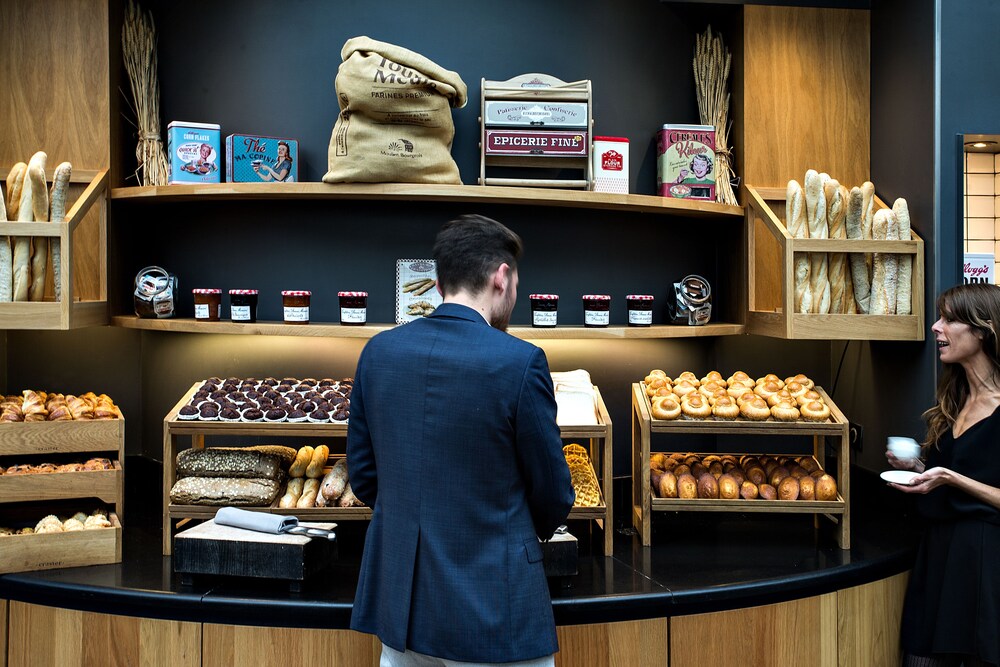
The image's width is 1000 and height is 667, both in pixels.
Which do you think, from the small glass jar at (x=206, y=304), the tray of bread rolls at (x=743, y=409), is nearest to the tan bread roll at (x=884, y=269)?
the tray of bread rolls at (x=743, y=409)

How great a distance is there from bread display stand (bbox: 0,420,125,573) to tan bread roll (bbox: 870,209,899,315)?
95.8 inches

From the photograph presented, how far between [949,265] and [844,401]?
2.65 ft

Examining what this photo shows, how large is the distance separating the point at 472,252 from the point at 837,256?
1634mm

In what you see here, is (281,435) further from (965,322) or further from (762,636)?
(965,322)

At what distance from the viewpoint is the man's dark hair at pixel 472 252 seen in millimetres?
1712

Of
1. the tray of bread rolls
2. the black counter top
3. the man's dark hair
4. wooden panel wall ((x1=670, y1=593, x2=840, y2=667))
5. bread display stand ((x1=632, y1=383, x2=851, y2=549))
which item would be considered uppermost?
the man's dark hair

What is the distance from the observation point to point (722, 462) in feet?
9.25

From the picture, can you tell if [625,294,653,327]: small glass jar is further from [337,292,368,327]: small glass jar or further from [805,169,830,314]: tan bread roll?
[337,292,368,327]: small glass jar

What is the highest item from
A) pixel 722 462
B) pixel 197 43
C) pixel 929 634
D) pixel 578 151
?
pixel 197 43

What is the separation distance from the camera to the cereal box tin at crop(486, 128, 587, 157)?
2869 mm

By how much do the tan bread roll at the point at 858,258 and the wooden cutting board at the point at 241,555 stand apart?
6.37ft

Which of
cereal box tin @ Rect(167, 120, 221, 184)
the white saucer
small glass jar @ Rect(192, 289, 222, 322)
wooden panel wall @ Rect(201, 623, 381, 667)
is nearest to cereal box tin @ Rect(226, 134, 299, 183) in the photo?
cereal box tin @ Rect(167, 120, 221, 184)

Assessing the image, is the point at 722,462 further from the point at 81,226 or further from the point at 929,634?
the point at 81,226

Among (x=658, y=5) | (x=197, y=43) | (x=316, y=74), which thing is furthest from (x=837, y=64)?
(x=197, y=43)
